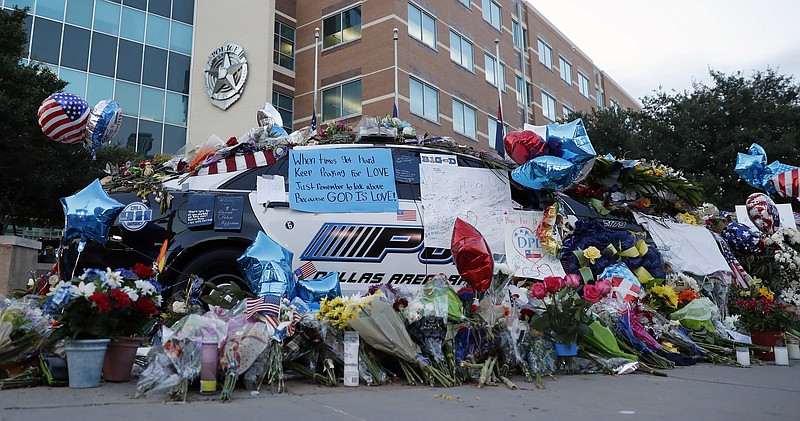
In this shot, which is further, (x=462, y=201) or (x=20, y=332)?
(x=462, y=201)

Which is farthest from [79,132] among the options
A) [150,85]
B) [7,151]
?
[150,85]

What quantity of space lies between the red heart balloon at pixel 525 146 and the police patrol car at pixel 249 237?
4.48 feet

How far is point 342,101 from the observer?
2041 cm

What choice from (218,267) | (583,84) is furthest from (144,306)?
(583,84)

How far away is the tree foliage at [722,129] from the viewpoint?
1866 centimetres

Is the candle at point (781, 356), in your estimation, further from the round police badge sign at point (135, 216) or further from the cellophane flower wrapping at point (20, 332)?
the cellophane flower wrapping at point (20, 332)

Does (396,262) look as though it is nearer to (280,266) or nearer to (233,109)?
(280,266)

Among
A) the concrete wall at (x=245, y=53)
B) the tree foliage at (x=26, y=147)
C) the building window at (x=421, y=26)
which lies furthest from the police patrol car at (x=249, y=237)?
the concrete wall at (x=245, y=53)

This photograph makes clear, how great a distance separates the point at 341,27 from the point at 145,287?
1935cm

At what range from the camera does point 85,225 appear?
4293mm

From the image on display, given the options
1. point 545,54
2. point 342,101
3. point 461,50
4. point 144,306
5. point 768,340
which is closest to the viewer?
point 144,306

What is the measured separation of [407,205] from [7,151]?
42.9ft

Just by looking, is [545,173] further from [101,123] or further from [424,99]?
[424,99]

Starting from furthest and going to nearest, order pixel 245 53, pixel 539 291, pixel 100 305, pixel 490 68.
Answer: pixel 490 68 < pixel 245 53 < pixel 539 291 < pixel 100 305
